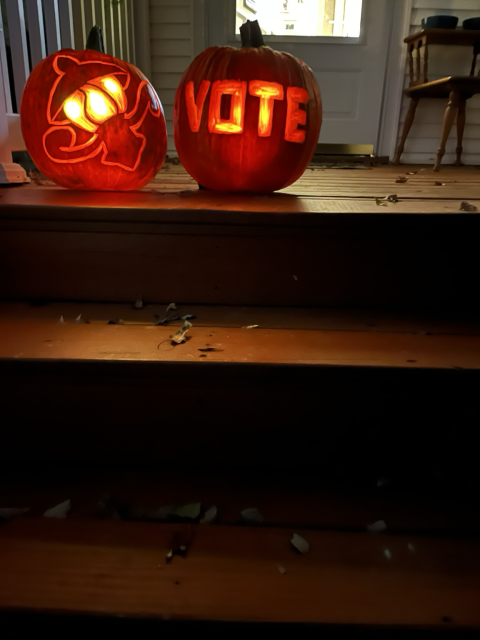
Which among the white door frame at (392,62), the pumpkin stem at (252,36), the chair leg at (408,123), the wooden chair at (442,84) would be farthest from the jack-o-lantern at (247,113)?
the white door frame at (392,62)

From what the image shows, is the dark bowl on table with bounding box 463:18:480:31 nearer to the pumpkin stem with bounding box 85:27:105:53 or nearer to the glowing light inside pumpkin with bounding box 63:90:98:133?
the pumpkin stem with bounding box 85:27:105:53

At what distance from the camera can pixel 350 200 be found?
1.02m

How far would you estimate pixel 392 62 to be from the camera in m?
3.01

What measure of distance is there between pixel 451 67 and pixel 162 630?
Answer: 355 cm

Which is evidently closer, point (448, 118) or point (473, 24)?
point (448, 118)

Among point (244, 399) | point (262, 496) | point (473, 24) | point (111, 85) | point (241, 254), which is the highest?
point (473, 24)

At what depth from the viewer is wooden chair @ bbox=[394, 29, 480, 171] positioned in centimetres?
243

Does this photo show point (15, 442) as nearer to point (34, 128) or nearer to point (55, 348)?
point (55, 348)

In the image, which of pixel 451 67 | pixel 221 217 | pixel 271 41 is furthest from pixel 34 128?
pixel 451 67

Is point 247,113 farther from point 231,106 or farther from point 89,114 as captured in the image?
point 89,114

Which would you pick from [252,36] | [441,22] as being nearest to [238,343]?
[252,36]

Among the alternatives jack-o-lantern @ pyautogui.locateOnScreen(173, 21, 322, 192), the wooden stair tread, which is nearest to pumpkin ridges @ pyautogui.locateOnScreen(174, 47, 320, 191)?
jack-o-lantern @ pyautogui.locateOnScreen(173, 21, 322, 192)

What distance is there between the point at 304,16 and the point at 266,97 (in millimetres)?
2530

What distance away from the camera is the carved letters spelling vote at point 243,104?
1023mm
